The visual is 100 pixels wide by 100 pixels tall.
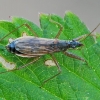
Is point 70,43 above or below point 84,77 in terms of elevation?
above

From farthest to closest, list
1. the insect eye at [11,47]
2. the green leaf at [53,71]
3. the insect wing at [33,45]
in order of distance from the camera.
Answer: the insect wing at [33,45], the insect eye at [11,47], the green leaf at [53,71]

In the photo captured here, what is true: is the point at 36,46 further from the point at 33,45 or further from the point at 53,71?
the point at 53,71

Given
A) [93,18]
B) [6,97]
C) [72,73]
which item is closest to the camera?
[6,97]

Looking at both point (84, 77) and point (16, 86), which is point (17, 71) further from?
point (84, 77)

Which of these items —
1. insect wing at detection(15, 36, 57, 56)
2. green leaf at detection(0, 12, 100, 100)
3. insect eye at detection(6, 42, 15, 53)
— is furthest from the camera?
insect wing at detection(15, 36, 57, 56)

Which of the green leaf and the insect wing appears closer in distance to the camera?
the green leaf

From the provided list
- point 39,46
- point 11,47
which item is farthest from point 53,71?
point 11,47

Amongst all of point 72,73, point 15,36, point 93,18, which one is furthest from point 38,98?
point 93,18

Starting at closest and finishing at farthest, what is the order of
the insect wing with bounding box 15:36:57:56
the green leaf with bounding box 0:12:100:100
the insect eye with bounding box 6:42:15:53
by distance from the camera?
the green leaf with bounding box 0:12:100:100 < the insect eye with bounding box 6:42:15:53 < the insect wing with bounding box 15:36:57:56
